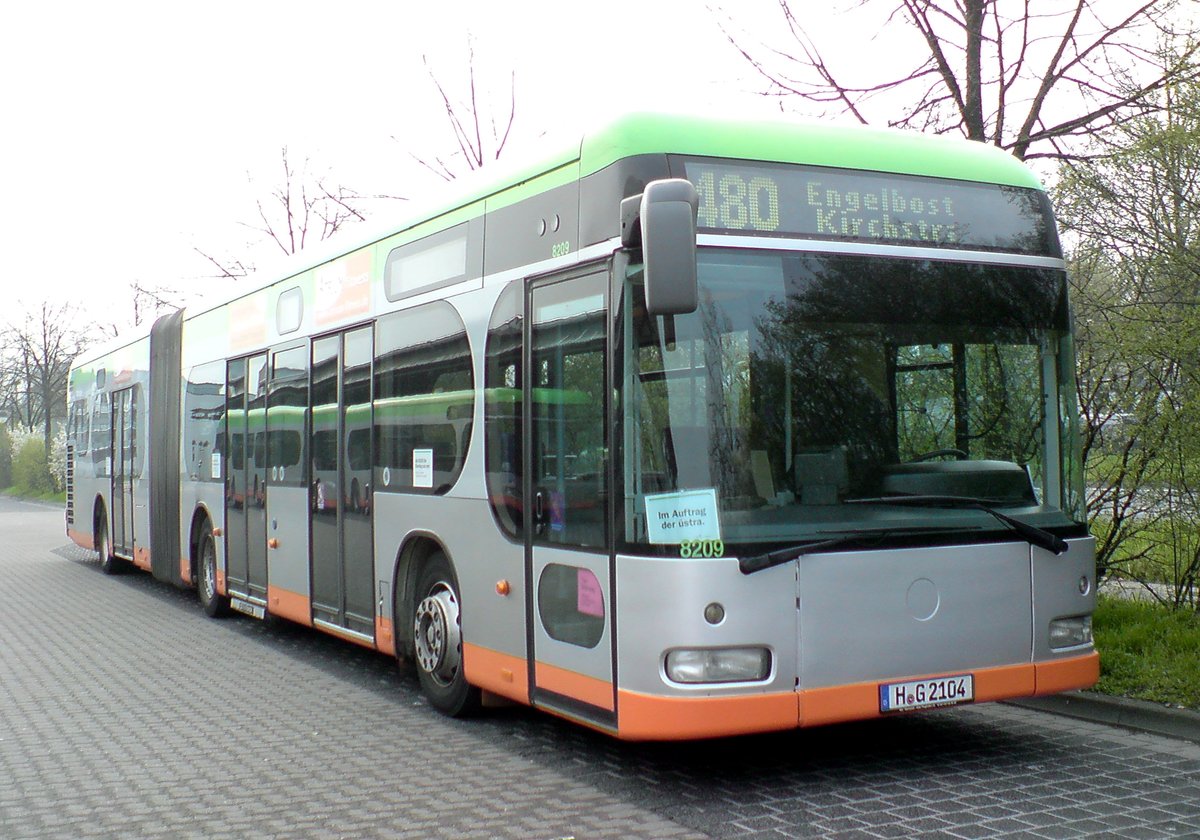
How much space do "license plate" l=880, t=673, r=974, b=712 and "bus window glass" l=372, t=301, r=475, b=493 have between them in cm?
284

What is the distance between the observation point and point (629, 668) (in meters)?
6.05

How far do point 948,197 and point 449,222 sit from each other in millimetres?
3058

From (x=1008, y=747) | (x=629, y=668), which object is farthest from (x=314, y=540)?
(x=1008, y=747)

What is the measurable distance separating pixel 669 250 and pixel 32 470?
57595 millimetres

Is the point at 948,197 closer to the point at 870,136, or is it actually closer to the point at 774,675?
the point at 870,136

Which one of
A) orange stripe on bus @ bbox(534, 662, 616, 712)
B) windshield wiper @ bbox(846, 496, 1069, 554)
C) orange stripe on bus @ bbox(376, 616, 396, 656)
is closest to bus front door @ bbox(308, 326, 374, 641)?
orange stripe on bus @ bbox(376, 616, 396, 656)

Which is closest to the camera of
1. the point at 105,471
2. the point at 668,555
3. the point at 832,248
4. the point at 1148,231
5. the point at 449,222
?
the point at 668,555

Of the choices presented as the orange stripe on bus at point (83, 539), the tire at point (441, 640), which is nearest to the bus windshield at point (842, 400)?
the tire at point (441, 640)

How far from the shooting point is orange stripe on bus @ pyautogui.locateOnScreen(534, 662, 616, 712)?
20.5 ft

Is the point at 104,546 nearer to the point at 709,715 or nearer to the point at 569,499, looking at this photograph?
the point at 569,499

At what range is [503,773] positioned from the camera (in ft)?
22.2

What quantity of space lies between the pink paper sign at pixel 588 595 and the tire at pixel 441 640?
1.54 metres

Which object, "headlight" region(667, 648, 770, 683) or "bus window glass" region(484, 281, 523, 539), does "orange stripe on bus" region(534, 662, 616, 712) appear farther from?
"bus window glass" region(484, 281, 523, 539)

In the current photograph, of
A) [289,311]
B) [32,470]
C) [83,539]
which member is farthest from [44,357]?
[289,311]
